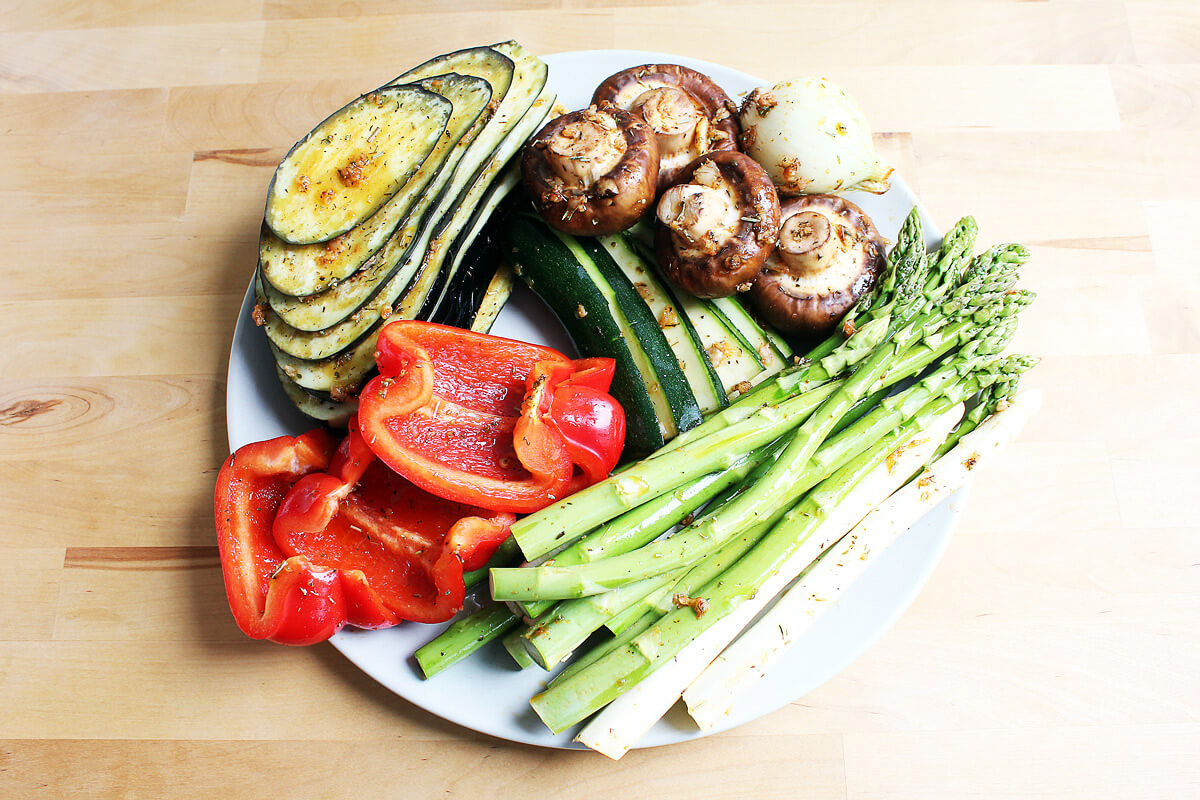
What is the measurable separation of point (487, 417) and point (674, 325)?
0.73 meters

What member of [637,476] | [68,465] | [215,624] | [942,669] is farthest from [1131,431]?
[68,465]

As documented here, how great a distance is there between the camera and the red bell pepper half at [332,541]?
2447mm

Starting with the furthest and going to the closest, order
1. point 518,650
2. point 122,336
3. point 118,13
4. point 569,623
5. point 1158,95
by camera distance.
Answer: point 118,13
point 1158,95
point 122,336
point 518,650
point 569,623

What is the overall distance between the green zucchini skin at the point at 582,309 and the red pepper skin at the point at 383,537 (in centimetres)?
54

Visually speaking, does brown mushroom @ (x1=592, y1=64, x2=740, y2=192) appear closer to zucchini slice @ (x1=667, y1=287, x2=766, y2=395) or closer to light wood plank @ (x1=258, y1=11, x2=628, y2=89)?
zucchini slice @ (x1=667, y1=287, x2=766, y2=395)

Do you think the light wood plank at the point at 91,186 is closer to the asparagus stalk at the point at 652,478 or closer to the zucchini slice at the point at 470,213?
the zucchini slice at the point at 470,213

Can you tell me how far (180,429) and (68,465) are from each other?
44cm

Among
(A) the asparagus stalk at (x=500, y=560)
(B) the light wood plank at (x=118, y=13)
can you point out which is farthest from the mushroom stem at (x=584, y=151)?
(B) the light wood plank at (x=118, y=13)

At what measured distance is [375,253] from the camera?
2.63m

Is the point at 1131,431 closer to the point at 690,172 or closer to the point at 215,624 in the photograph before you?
the point at 690,172

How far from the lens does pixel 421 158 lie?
2682mm

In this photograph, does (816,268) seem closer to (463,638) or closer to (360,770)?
(463,638)

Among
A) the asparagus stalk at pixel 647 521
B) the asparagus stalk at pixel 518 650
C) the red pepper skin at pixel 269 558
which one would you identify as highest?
the asparagus stalk at pixel 647 521

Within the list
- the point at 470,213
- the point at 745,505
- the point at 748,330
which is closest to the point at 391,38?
the point at 470,213
